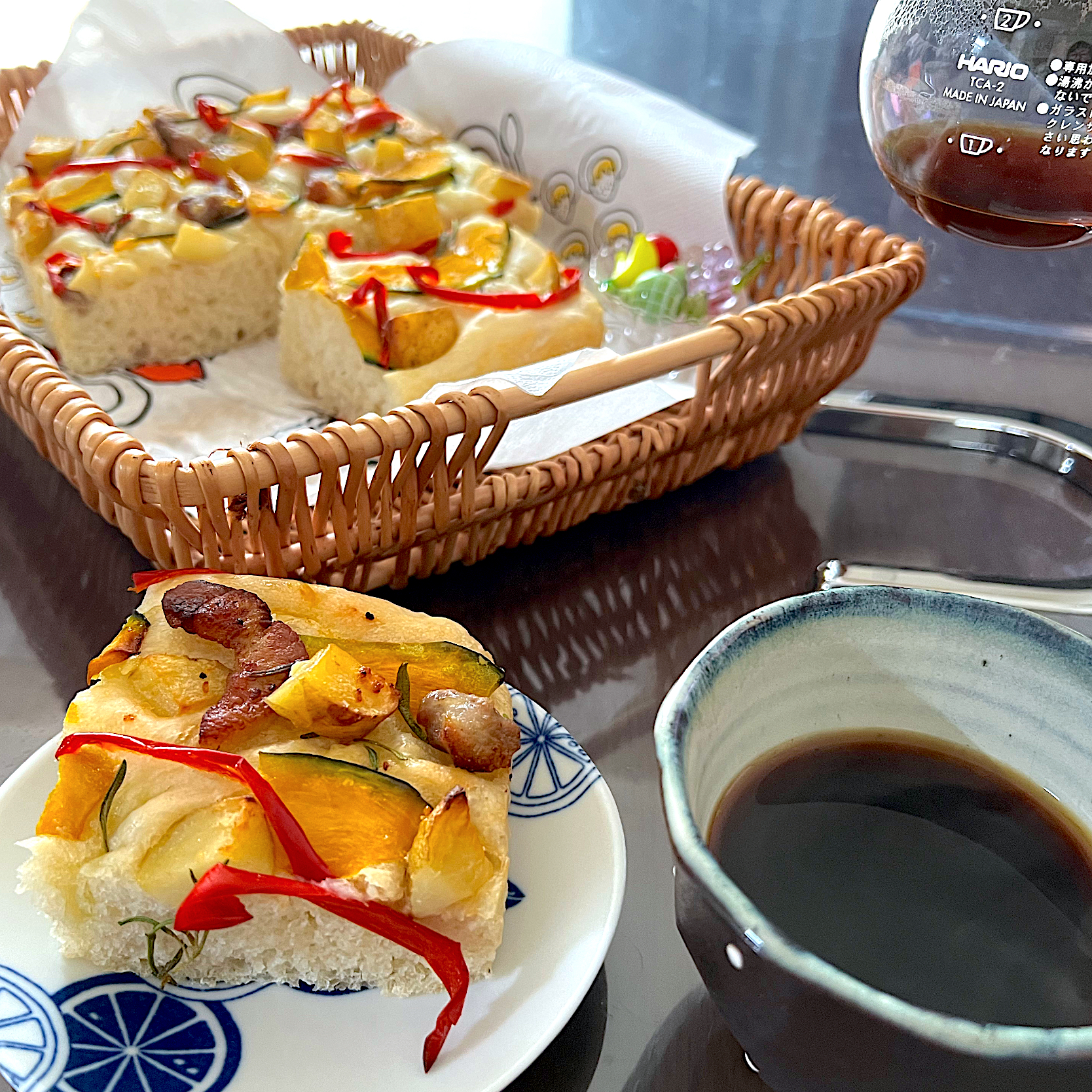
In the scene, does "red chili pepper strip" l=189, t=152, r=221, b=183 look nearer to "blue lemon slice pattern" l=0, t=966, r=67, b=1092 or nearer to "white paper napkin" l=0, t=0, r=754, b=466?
"white paper napkin" l=0, t=0, r=754, b=466

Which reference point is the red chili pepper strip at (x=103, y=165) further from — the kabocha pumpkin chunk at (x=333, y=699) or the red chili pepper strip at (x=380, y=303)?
the kabocha pumpkin chunk at (x=333, y=699)

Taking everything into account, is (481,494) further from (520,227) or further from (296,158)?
(296,158)

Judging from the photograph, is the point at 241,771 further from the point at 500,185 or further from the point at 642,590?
the point at 500,185

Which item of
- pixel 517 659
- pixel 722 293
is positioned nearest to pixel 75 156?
pixel 722 293

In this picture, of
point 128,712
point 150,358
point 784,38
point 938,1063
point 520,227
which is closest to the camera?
point 938,1063

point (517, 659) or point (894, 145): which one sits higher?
point (894, 145)

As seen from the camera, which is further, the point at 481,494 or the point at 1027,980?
the point at 481,494

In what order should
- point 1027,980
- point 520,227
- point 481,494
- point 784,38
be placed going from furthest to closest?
point 784,38 → point 520,227 → point 481,494 → point 1027,980

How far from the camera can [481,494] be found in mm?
1093

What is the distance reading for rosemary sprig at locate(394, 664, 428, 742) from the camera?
80 cm

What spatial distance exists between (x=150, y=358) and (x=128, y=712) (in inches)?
41.8

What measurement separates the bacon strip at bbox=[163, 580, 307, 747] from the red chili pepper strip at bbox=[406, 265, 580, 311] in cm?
69

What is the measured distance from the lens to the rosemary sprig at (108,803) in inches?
28.8

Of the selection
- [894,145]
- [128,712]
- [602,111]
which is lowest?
[128,712]
